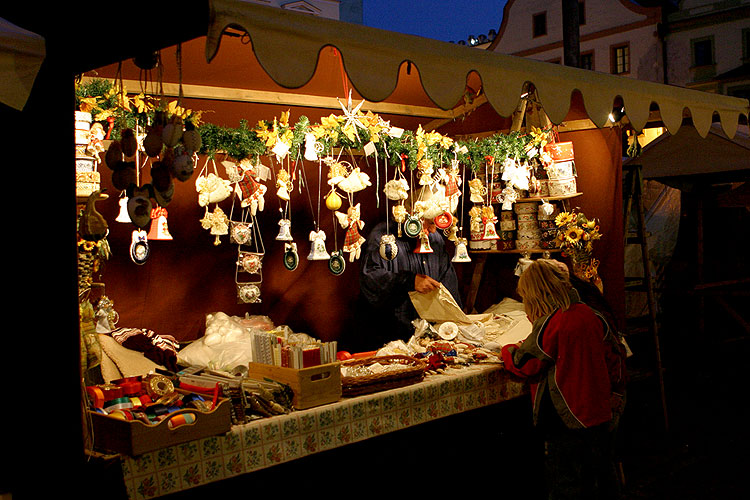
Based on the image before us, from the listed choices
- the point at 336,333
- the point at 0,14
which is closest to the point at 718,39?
the point at 336,333

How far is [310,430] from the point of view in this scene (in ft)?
10.7

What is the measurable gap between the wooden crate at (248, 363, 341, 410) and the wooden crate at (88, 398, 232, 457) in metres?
0.40

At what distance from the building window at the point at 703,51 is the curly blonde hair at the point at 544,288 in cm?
2145

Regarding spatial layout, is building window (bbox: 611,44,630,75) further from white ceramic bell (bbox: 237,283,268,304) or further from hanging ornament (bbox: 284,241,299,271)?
white ceramic bell (bbox: 237,283,268,304)

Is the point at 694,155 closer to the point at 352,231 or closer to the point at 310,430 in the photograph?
the point at 352,231

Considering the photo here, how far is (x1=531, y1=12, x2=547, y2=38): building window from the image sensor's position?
25.8 meters

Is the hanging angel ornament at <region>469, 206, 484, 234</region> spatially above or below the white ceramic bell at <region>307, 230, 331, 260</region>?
above

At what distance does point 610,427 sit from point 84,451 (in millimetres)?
2442

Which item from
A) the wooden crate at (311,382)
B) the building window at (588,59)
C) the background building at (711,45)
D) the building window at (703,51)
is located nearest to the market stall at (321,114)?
the wooden crate at (311,382)

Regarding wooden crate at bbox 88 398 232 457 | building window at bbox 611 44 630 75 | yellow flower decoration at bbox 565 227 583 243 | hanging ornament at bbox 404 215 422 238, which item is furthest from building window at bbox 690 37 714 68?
wooden crate at bbox 88 398 232 457

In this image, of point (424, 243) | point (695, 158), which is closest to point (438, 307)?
point (424, 243)

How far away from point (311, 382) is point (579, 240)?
307 centimetres

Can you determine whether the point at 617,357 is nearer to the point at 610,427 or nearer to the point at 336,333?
the point at 610,427

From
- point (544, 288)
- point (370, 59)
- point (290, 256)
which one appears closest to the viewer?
point (370, 59)
